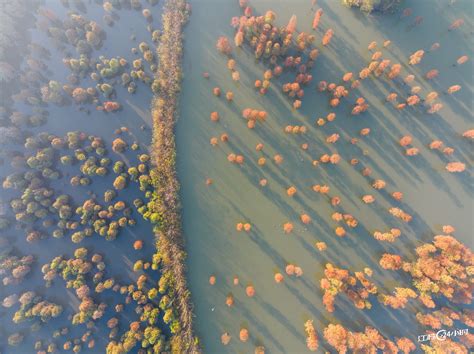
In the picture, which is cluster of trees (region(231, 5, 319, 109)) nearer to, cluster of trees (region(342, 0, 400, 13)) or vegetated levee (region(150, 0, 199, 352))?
vegetated levee (region(150, 0, 199, 352))

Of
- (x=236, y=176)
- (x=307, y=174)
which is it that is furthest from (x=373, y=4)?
(x=236, y=176)

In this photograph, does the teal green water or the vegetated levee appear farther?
the teal green water

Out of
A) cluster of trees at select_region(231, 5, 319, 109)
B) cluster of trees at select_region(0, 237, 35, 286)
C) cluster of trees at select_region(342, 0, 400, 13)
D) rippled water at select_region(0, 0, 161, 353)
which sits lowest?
cluster of trees at select_region(0, 237, 35, 286)

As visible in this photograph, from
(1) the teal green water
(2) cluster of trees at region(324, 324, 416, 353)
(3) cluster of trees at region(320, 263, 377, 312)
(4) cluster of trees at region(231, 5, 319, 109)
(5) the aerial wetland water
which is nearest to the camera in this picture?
(2) cluster of trees at region(324, 324, 416, 353)

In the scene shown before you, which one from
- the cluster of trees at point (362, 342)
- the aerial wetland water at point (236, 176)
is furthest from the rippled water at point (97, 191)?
the cluster of trees at point (362, 342)

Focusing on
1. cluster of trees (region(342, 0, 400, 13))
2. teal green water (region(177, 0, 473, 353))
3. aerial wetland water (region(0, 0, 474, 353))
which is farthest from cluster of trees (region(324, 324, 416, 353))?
cluster of trees (region(342, 0, 400, 13))

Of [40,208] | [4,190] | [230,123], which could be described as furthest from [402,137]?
[4,190]

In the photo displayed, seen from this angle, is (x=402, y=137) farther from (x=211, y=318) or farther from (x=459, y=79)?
(x=211, y=318)
